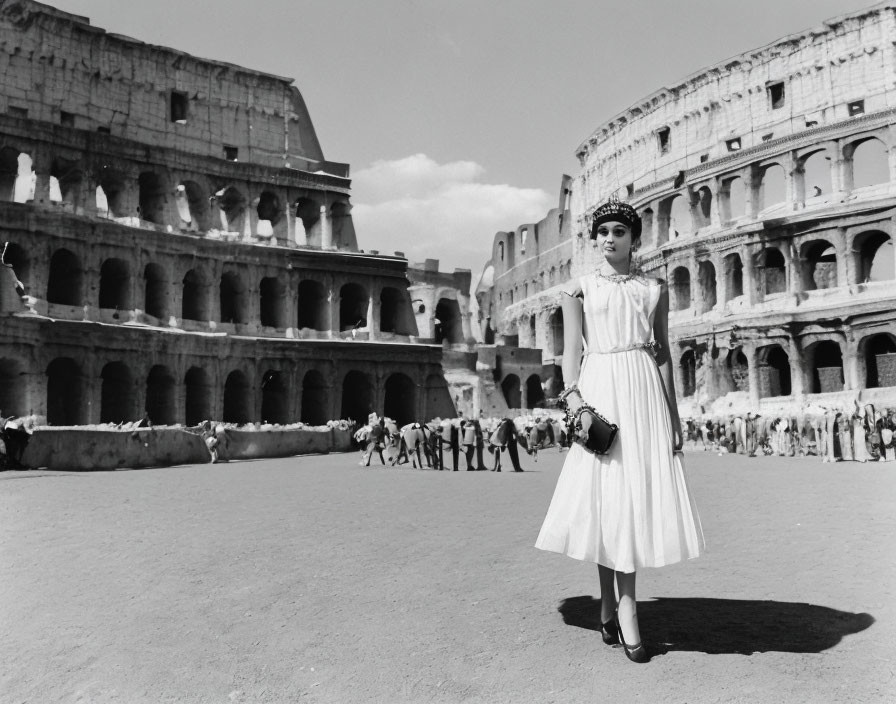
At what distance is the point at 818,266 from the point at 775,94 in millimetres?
Answer: 8032

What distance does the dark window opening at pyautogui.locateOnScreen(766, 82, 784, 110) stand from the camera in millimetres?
38312

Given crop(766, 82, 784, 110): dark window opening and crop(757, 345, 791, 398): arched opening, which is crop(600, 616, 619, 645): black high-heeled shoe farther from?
crop(766, 82, 784, 110): dark window opening

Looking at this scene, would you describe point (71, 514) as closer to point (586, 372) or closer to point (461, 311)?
point (586, 372)

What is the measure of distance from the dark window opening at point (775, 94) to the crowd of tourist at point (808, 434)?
1539cm

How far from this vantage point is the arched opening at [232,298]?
3384 cm

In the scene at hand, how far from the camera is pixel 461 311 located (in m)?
41.3

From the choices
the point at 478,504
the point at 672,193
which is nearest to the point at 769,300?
the point at 672,193

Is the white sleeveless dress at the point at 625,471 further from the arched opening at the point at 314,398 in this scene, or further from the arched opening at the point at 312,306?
the arched opening at the point at 312,306

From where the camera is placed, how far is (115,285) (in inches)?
1242

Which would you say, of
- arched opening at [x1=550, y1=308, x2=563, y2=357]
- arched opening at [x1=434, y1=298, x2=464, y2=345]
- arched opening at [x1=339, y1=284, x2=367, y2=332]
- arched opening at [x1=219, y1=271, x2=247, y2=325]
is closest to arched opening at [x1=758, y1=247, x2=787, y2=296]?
arched opening at [x1=434, y1=298, x2=464, y2=345]

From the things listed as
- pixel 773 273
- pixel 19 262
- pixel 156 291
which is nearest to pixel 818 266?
pixel 773 273

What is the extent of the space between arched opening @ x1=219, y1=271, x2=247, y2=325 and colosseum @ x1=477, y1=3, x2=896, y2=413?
16249mm

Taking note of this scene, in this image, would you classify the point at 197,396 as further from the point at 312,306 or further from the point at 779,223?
the point at 779,223

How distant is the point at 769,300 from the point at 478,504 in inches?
1104
